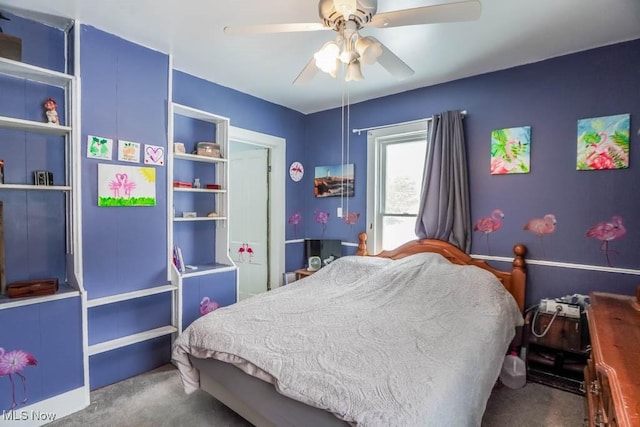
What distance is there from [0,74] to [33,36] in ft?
1.15

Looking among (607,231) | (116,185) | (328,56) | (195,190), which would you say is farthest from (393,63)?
(116,185)

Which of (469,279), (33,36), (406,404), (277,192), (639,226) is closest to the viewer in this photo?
(406,404)

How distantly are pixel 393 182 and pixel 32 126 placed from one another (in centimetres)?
307

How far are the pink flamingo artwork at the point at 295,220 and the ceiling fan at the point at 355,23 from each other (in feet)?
8.23

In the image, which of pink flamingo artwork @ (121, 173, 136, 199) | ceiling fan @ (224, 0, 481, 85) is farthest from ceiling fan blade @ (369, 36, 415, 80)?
pink flamingo artwork @ (121, 173, 136, 199)

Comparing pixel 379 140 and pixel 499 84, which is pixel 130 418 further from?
pixel 499 84

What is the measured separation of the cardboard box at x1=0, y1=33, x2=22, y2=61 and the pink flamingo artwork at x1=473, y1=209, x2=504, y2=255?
364cm

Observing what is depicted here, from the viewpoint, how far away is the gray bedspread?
1.31 meters

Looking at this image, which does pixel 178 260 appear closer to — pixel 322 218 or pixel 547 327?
pixel 322 218

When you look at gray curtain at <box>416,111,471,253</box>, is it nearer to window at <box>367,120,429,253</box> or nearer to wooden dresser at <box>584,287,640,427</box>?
window at <box>367,120,429,253</box>

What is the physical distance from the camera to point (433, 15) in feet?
4.69

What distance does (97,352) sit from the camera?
7.36 ft

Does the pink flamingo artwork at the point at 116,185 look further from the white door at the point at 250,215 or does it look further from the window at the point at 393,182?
the window at the point at 393,182

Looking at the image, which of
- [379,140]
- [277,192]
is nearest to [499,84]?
[379,140]
